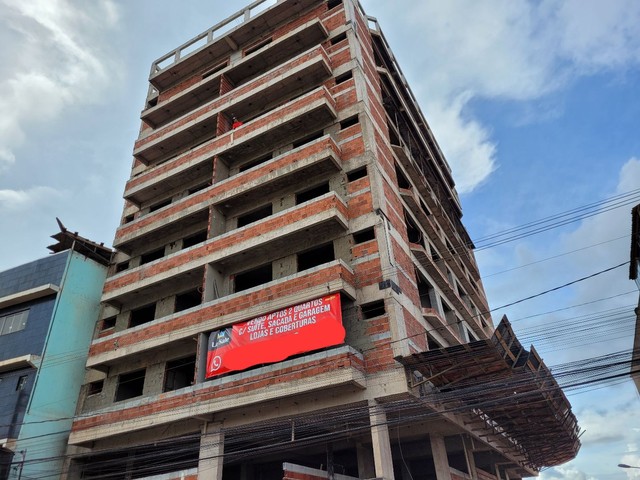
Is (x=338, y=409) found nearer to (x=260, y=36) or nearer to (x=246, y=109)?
(x=246, y=109)

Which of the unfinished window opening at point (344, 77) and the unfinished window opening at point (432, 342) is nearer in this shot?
the unfinished window opening at point (432, 342)

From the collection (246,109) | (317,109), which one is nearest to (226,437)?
(317,109)

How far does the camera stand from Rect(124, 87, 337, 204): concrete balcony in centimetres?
2561

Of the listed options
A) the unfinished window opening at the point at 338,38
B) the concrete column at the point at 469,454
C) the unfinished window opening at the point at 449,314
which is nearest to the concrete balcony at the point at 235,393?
the concrete column at the point at 469,454

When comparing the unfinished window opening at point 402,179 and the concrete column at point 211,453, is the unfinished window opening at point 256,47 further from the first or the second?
the concrete column at point 211,453

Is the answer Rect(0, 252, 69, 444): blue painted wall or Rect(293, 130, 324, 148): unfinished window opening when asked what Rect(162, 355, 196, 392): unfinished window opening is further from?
Rect(293, 130, 324, 148): unfinished window opening

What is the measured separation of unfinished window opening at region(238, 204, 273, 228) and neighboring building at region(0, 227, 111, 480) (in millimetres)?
10006

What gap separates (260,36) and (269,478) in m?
27.6

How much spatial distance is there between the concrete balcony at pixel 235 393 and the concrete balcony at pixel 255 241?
5950 millimetres

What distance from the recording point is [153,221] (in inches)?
1113

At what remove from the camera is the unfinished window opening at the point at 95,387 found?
2588 centimetres

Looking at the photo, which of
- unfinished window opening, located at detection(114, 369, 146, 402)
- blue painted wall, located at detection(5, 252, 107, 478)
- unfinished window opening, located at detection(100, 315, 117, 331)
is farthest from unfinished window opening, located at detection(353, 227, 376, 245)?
blue painted wall, located at detection(5, 252, 107, 478)

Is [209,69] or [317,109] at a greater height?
[209,69]

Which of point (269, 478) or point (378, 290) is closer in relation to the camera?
point (378, 290)
